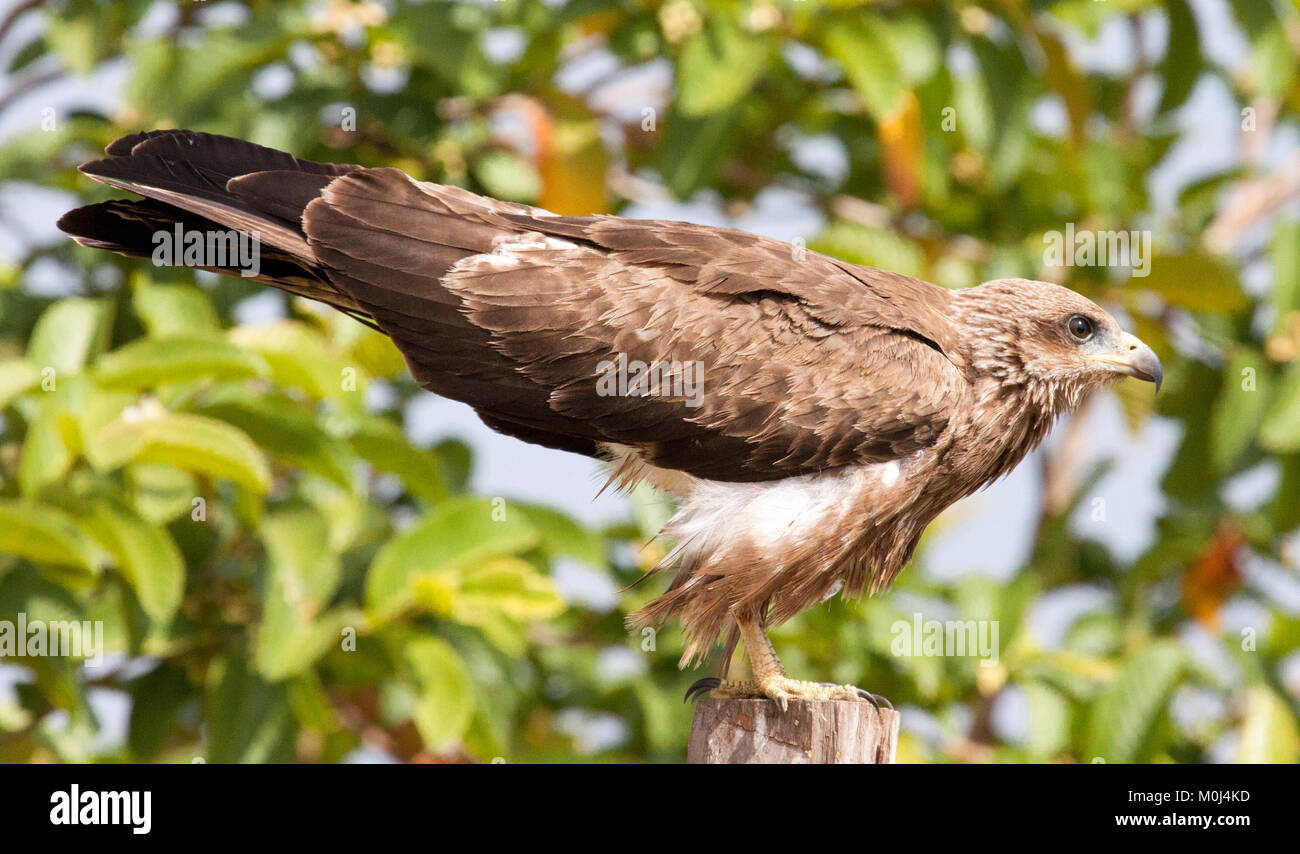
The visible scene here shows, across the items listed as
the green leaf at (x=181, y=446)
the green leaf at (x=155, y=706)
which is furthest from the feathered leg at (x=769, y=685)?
the green leaf at (x=155, y=706)

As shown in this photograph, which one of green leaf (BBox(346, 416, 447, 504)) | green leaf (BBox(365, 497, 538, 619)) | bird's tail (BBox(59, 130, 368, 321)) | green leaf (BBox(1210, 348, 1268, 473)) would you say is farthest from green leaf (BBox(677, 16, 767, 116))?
green leaf (BBox(1210, 348, 1268, 473))

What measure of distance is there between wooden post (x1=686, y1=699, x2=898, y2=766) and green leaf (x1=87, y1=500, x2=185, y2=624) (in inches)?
→ 69.4

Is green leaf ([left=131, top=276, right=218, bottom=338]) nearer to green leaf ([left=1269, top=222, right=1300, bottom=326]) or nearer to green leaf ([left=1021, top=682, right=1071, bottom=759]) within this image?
green leaf ([left=1021, top=682, right=1071, bottom=759])

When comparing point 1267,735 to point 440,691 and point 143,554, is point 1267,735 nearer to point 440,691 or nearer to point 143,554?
point 440,691

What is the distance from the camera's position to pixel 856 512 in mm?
4023

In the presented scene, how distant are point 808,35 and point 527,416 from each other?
8.96 ft

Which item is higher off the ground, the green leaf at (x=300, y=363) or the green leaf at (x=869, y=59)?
the green leaf at (x=869, y=59)

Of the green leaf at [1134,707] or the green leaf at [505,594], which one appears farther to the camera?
the green leaf at [1134,707]

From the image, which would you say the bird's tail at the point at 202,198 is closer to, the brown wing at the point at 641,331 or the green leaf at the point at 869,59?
the brown wing at the point at 641,331

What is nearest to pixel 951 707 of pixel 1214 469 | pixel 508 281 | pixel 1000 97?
pixel 1214 469

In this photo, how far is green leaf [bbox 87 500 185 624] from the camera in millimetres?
4375

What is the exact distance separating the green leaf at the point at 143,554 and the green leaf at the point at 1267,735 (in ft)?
12.6

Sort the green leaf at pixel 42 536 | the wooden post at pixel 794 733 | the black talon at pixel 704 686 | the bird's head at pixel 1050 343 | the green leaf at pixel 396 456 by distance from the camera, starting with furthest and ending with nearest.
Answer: the green leaf at pixel 396 456 < the black talon at pixel 704 686 < the bird's head at pixel 1050 343 < the green leaf at pixel 42 536 < the wooden post at pixel 794 733

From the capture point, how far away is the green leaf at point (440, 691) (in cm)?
468
